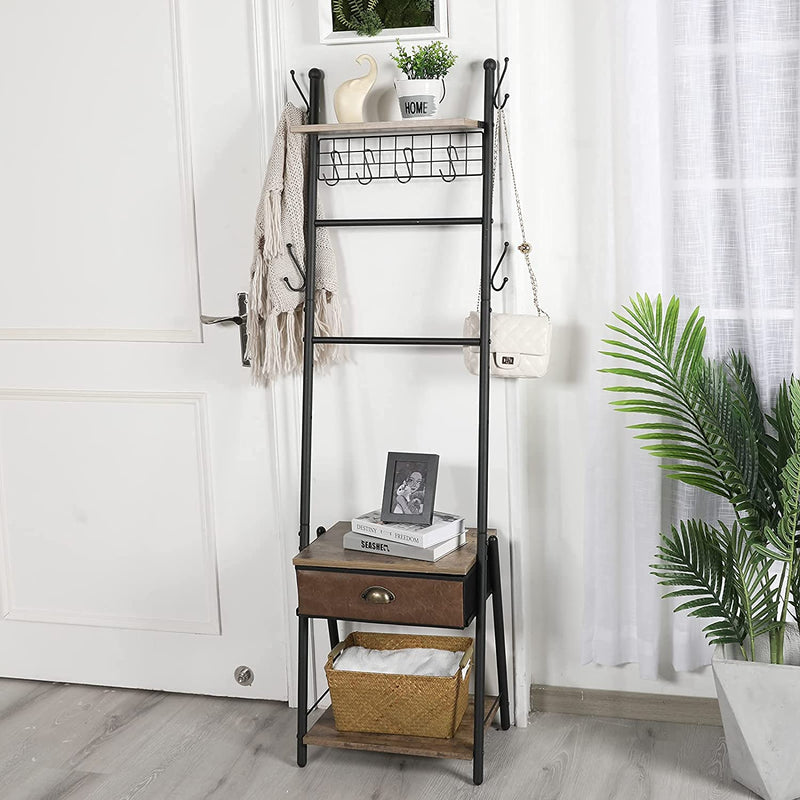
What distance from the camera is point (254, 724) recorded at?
2.59m

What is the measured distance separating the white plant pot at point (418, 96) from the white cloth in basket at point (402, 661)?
4.08ft

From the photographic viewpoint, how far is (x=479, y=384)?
91.9 inches

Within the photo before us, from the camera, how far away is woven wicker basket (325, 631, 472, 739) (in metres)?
2.27

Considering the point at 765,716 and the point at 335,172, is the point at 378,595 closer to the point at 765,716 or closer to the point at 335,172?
the point at 765,716

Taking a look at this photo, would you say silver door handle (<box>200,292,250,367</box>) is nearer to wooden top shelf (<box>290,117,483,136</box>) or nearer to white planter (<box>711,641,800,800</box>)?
wooden top shelf (<box>290,117,483,136</box>)

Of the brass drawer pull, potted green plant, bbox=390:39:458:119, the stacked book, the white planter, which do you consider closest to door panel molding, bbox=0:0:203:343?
potted green plant, bbox=390:39:458:119

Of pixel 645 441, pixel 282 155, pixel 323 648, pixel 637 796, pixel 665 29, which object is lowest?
pixel 637 796

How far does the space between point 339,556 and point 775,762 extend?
101 cm

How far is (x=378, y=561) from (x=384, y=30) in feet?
3.92

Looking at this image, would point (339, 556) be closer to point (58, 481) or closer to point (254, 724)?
point (254, 724)

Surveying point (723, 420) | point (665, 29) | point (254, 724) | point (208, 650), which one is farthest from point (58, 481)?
point (665, 29)

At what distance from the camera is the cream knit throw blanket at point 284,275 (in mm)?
2359

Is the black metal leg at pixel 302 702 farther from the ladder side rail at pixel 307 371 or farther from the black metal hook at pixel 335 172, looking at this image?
the black metal hook at pixel 335 172

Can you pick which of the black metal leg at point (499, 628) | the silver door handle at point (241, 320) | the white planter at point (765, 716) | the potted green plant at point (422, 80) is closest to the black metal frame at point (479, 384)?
the black metal leg at point (499, 628)
